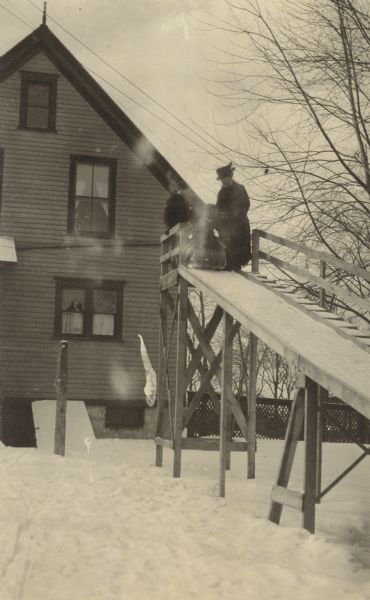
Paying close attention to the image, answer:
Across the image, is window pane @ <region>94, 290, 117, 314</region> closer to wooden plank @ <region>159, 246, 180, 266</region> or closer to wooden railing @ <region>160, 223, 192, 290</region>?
wooden railing @ <region>160, 223, 192, 290</region>

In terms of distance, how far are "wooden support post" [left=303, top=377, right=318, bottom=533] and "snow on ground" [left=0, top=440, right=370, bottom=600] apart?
171mm

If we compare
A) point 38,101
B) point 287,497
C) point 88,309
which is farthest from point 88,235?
point 287,497

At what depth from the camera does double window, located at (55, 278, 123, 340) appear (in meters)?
19.0

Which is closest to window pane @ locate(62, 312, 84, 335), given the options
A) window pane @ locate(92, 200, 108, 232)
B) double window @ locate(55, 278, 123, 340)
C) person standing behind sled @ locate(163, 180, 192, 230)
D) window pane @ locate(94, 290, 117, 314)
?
double window @ locate(55, 278, 123, 340)

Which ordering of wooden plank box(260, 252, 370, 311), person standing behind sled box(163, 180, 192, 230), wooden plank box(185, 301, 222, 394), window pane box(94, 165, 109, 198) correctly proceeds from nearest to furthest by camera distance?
wooden plank box(260, 252, 370, 311), wooden plank box(185, 301, 222, 394), person standing behind sled box(163, 180, 192, 230), window pane box(94, 165, 109, 198)

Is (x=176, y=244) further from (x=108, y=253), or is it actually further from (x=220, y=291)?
(x=108, y=253)

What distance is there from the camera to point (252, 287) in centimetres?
1000

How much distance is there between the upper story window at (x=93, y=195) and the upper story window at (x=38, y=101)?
122cm

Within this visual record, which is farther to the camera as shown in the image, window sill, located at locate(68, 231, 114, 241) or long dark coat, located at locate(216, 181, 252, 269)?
window sill, located at locate(68, 231, 114, 241)

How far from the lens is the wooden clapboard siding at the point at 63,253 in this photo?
1862 cm

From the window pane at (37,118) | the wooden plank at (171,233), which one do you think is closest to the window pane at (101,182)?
the window pane at (37,118)

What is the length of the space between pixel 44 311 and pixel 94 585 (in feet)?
46.5

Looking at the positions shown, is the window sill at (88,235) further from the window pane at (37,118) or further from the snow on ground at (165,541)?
the snow on ground at (165,541)

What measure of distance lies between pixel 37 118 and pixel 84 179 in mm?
1980
